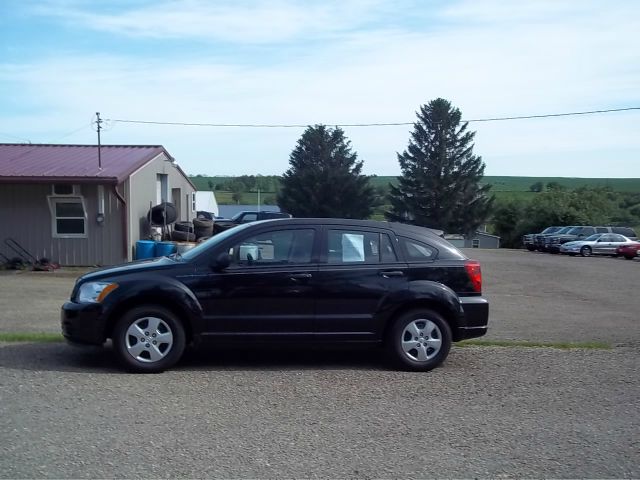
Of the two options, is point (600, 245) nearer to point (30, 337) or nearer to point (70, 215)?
point (70, 215)

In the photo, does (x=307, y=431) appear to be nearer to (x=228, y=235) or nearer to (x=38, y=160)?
(x=228, y=235)

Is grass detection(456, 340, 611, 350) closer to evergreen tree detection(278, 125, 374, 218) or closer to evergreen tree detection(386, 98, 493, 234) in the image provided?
evergreen tree detection(278, 125, 374, 218)

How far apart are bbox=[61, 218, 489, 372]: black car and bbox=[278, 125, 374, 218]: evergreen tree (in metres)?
56.0

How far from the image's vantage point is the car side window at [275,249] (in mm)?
7906

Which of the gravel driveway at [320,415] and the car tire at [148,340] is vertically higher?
the car tire at [148,340]

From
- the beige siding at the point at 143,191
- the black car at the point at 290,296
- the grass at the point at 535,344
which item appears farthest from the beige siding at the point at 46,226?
the grass at the point at 535,344

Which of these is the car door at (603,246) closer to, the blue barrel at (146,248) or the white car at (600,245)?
the white car at (600,245)

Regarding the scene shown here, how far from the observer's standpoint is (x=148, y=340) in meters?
7.55

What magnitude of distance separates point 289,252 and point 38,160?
1621 cm

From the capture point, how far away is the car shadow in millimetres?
7805

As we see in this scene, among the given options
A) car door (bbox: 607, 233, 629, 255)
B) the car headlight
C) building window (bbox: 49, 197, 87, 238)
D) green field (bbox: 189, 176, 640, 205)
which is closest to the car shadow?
the car headlight

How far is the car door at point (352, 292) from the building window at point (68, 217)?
13886 mm

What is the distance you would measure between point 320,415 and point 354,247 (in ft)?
8.03

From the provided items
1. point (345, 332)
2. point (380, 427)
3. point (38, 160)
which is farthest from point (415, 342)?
point (38, 160)
